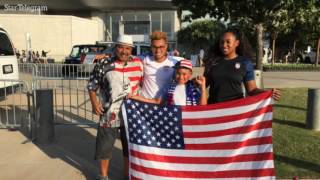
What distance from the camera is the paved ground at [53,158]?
6.40 m

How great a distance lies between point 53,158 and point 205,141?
10.4 ft

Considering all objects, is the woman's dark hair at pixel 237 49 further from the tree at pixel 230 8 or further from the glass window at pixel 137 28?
the glass window at pixel 137 28

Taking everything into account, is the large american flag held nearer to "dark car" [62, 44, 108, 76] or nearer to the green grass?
the green grass

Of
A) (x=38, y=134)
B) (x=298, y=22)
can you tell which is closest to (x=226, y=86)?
(x=38, y=134)

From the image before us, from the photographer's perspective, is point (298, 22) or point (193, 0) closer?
point (193, 0)

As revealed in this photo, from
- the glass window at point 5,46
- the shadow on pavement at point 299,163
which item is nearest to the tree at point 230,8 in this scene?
the glass window at point 5,46

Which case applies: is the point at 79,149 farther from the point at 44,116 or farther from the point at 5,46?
the point at 5,46

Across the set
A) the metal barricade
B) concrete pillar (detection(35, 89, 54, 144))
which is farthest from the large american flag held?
the metal barricade

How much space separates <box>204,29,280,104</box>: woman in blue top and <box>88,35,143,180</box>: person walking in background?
96 cm

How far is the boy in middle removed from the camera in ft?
16.3

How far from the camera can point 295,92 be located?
14977 millimetres

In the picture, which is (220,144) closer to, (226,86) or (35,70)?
(226,86)

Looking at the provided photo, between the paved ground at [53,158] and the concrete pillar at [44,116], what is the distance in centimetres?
14

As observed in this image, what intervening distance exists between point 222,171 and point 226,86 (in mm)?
865
